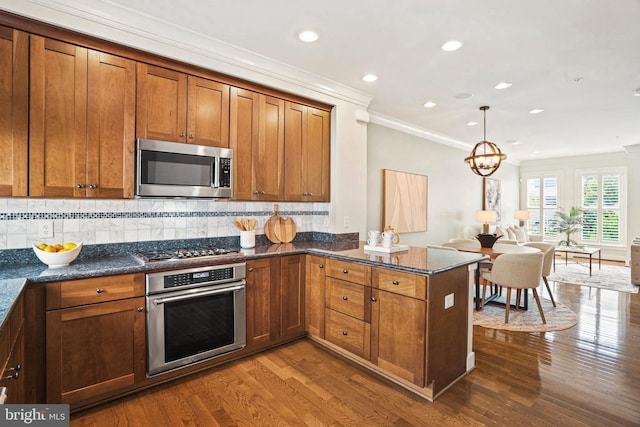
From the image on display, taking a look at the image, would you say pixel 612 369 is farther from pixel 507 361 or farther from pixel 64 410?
pixel 64 410

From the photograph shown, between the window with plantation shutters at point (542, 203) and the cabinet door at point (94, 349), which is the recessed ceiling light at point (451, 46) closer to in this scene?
the cabinet door at point (94, 349)

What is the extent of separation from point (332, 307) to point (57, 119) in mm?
2528

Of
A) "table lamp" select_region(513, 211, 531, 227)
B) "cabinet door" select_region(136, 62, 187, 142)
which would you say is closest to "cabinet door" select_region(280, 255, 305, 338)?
"cabinet door" select_region(136, 62, 187, 142)

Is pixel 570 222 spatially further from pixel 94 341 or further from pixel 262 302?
pixel 94 341

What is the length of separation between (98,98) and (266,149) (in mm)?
1413

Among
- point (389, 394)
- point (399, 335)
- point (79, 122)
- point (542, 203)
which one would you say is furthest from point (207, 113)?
point (542, 203)

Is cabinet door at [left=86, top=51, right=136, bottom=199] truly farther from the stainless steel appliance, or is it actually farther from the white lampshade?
the white lampshade

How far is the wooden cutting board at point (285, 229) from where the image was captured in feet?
11.9

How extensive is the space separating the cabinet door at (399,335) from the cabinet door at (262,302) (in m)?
0.94

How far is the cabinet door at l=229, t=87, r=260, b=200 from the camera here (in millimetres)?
3041

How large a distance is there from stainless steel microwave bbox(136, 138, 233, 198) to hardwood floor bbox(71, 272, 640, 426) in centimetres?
148

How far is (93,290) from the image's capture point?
82.5 inches

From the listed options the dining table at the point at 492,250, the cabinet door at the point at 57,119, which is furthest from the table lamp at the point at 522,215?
the cabinet door at the point at 57,119

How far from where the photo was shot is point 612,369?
2.72 meters
